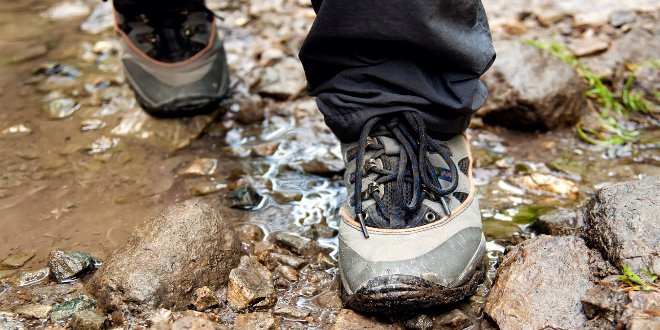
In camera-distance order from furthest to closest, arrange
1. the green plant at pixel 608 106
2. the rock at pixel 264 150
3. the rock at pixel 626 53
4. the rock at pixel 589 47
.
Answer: the rock at pixel 589 47 < the rock at pixel 626 53 < the green plant at pixel 608 106 < the rock at pixel 264 150

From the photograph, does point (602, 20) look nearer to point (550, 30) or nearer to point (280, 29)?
point (550, 30)

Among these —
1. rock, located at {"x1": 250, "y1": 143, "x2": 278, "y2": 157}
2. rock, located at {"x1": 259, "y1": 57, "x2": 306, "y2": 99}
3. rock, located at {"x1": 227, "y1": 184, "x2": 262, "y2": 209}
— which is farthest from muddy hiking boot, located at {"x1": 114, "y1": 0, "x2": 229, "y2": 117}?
rock, located at {"x1": 227, "y1": 184, "x2": 262, "y2": 209}

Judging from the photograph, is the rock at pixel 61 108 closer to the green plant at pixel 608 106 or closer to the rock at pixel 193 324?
the rock at pixel 193 324

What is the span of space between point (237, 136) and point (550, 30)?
6.56ft

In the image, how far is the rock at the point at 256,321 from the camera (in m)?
1.65

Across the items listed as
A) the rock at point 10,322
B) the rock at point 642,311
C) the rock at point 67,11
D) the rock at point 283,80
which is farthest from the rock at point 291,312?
the rock at point 67,11

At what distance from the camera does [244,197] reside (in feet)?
7.50

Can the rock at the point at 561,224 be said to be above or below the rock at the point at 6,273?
below

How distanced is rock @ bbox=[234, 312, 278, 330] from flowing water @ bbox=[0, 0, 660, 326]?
0.08m

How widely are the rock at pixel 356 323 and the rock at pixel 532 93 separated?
4.83 ft

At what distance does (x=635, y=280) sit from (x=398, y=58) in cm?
87

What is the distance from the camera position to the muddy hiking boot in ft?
9.15

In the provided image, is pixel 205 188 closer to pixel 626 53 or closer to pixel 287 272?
pixel 287 272

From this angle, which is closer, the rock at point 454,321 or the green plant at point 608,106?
the rock at point 454,321
